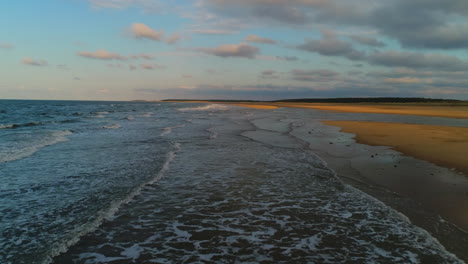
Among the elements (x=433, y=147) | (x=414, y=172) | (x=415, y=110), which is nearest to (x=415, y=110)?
(x=415, y=110)

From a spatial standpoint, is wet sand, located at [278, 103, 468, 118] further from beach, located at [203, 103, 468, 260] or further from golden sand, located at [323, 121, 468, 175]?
beach, located at [203, 103, 468, 260]

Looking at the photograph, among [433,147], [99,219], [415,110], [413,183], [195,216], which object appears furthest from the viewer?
[415,110]

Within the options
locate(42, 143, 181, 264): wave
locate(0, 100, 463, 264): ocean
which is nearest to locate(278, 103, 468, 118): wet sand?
locate(0, 100, 463, 264): ocean

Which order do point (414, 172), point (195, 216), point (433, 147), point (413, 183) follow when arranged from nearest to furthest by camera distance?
point (195, 216) < point (413, 183) < point (414, 172) < point (433, 147)

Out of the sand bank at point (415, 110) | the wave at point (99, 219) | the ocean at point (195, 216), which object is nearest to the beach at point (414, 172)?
the ocean at point (195, 216)

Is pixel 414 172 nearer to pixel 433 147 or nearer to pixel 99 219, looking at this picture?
pixel 433 147

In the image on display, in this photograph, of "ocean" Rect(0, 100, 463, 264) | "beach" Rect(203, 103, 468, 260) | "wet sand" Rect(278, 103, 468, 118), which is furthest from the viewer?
"wet sand" Rect(278, 103, 468, 118)

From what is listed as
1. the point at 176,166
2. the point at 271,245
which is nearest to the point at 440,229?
the point at 271,245

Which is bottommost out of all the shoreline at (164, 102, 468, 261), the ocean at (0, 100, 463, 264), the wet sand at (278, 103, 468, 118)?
the ocean at (0, 100, 463, 264)

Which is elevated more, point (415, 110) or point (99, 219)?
point (415, 110)

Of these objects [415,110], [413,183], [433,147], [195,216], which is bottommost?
[195,216]

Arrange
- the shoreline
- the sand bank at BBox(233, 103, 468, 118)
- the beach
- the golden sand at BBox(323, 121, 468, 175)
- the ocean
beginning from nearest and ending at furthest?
the ocean
the shoreline
the beach
the golden sand at BBox(323, 121, 468, 175)
the sand bank at BBox(233, 103, 468, 118)

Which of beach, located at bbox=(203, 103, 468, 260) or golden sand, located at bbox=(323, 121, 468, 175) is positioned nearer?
beach, located at bbox=(203, 103, 468, 260)

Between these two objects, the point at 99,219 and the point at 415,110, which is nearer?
the point at 99,219
